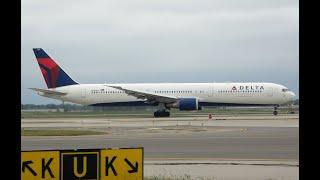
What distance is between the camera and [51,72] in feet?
184

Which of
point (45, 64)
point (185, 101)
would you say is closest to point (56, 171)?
point (185, 101)

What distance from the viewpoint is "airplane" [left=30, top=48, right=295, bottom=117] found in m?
50.9

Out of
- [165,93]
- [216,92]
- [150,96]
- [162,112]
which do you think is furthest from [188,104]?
[150,96]

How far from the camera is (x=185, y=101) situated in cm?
5006

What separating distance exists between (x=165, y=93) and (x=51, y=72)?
1244cm

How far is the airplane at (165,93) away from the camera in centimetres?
5091

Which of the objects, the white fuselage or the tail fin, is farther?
the tail fin

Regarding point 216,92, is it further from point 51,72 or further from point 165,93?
point 51,72

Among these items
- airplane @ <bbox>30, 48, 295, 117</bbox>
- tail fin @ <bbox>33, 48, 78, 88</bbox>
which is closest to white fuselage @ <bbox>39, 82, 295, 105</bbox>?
airplane @ <bbox>30, 48, 295, 117</bbox>

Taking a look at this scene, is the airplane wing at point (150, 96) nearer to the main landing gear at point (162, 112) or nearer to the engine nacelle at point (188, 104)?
the main landing gear at point (162, 112)

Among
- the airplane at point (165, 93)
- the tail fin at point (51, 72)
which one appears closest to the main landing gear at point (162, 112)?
the airplane at point (165, 93)

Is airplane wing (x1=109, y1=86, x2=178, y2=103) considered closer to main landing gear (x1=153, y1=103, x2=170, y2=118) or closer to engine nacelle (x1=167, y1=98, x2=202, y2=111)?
main landing gear (x1=153, y1=103, x2=170, y2=118)

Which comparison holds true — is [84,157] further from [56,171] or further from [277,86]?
[277,86]
